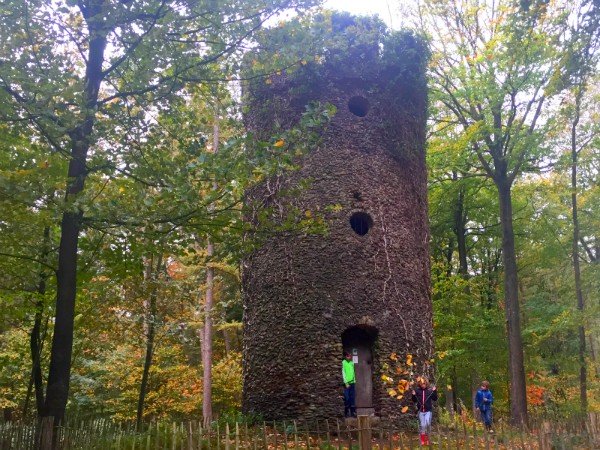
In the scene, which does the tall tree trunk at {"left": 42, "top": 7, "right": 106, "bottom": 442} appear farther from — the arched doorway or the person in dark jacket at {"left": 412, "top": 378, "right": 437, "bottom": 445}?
the person in dark jacket at {"left": 412, "top": 378, "right": 437, "bottom": 445}

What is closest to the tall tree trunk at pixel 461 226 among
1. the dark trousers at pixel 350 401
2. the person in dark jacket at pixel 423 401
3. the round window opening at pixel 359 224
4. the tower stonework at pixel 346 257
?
the tower stonework at pixel 346 257

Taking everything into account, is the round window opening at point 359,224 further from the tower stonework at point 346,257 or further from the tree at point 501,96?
the tree at point 501,96

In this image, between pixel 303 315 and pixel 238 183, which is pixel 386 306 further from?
pixel 238 183

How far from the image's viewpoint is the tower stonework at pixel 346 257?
10438mm

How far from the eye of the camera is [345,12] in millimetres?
12680

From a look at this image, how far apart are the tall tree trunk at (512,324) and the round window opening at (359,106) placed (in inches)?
231

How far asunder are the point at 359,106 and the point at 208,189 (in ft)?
21.3

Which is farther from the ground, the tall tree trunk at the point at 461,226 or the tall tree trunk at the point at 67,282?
the tall tree trunk at the point at 461,226

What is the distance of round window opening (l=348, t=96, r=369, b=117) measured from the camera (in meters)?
12.3

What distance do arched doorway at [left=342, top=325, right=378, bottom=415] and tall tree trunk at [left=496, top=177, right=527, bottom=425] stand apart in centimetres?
480

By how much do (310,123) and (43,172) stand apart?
4.12 meters

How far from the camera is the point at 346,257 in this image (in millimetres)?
10797

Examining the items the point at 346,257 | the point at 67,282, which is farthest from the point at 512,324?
the point at 67,282

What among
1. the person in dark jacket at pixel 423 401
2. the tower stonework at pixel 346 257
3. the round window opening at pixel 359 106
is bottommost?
the person in dark jacket at pixel 423 401
